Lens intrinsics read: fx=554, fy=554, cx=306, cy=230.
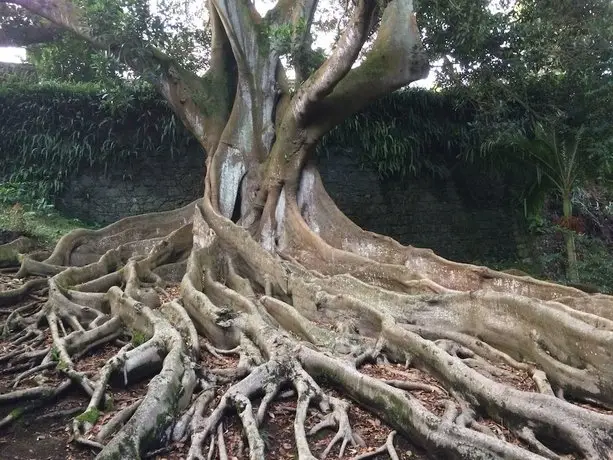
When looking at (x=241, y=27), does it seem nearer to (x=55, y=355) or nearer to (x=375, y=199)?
(x=375, y=199)

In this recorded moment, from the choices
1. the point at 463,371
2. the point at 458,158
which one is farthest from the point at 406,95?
the point at 463,371

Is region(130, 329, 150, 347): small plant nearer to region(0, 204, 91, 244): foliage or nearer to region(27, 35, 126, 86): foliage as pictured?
region(0, 204, 91, 244): foliage

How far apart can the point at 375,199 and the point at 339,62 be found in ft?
17.4

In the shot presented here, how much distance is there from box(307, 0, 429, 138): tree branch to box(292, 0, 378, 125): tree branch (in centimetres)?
→ 17

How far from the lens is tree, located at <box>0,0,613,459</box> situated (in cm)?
309

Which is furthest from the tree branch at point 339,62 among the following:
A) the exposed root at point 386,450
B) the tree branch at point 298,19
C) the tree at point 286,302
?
the exposed root at point 386,450

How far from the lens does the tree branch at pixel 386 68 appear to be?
6.58 meters

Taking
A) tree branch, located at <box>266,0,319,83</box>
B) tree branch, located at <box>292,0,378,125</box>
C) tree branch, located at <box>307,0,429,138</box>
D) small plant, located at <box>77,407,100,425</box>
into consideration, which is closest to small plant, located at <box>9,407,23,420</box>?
small plant, located at <box>77,407,100,425</box>

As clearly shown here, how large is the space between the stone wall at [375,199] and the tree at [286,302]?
1976mm

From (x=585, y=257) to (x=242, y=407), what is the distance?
895cm

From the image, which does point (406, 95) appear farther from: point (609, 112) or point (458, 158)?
point (609, 112)

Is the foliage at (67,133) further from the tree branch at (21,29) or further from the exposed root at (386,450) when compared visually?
the exposed root at (386,450)

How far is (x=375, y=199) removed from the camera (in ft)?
36.7

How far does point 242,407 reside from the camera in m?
3.16
